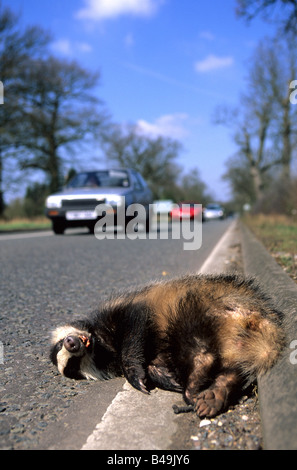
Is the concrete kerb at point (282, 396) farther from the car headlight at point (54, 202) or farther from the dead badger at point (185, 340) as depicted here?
the car headlight at point (54, 202)

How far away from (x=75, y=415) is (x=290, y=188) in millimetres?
17069

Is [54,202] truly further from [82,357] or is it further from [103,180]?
[82,357]

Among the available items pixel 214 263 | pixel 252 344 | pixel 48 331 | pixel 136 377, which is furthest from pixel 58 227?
pixel 252 344

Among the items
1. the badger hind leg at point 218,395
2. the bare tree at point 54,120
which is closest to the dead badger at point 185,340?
the badger hind leg at point 218,395

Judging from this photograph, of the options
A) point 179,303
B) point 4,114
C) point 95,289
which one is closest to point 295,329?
point 179,303

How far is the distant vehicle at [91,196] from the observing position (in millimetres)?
12164

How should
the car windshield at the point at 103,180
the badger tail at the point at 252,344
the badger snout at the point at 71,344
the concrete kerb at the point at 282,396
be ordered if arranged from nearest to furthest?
the concrete kerb at the point at 282,396 → the badger tail at the point at 252,344 → the badger snout at the point at 71,344 → the car windshield at the point at 103,180

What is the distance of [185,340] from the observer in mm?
2141

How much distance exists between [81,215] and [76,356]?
33.4 feet

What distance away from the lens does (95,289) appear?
182 inches

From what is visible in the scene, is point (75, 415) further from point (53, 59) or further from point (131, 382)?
point (53, 59)

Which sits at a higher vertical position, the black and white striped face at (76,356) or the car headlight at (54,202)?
the car headlight at (54,202)

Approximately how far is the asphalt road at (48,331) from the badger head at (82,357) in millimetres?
54

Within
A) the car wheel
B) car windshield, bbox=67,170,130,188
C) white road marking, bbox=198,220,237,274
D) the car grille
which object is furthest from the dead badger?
the car wheel
